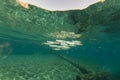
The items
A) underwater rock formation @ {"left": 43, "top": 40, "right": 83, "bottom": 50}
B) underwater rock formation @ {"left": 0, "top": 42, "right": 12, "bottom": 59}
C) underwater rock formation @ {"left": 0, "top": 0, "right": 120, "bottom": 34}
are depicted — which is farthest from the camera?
underwater rock formation @ {"left": 0, "top": 42, "right": 12, "bottom": 59}

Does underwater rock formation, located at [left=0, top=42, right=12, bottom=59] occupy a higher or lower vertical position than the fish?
lower

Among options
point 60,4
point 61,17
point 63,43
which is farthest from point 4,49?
point 60,4

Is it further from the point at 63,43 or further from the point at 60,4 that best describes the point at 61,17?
the point at 60,4

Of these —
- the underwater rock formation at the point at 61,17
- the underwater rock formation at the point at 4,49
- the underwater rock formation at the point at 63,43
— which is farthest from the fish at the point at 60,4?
the underwater rock formation at the point at 4,49

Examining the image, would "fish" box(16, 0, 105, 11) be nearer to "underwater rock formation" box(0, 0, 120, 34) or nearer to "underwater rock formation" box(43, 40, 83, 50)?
"underwater rock formation" box(0, 0, 120, 34)

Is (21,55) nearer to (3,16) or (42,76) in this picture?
(42,76)

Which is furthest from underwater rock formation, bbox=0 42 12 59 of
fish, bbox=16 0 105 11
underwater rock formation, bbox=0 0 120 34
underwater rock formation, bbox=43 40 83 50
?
fish, bbox=16 0 105 11

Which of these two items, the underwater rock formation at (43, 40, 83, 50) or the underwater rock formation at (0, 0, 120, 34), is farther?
the underwater rock formation at (43, 40, 83, 50)

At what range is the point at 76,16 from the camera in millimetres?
14789

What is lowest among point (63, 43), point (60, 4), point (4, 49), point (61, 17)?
point (4, 49)

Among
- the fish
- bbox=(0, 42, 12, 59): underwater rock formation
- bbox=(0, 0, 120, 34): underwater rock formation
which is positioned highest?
bbox=(0, 0, 120, 34): underwater rock formation

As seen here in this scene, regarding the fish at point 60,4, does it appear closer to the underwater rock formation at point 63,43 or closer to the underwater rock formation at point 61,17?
the underwater rock formation at point 61,17

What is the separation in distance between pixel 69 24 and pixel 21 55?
3283 cm

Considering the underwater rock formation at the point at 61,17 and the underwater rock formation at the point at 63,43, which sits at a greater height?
the underwater rock formation at the point at 61,17
